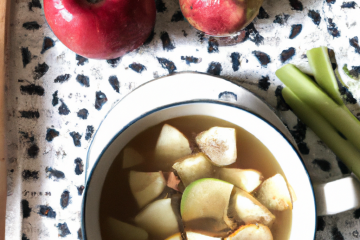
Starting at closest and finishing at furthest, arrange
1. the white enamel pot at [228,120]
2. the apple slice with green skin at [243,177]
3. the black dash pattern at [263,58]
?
the white enamel pot at [228,120] < the apple slice with green skin at [243,177] < the black dash pattern at [263,58]

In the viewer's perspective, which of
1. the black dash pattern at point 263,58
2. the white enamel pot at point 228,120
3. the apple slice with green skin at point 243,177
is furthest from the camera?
the black dash pattern at point 263,58

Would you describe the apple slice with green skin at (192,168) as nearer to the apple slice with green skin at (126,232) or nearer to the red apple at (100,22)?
the apple slice with green skin at (126,232)

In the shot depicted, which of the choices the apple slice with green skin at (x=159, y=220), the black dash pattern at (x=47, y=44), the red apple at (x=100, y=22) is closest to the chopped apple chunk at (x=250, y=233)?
the apple slice with green skin at (x=159, y=220)

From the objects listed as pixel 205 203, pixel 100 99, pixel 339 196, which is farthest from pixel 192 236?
pixel 100 99

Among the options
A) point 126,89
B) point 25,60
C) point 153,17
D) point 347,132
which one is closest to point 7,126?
point 25,60

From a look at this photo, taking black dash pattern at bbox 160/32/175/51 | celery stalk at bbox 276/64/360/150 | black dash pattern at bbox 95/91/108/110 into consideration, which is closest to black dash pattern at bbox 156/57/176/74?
black dash pattern at bbox 160/32/175/51

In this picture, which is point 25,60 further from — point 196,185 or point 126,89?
point 196,185
